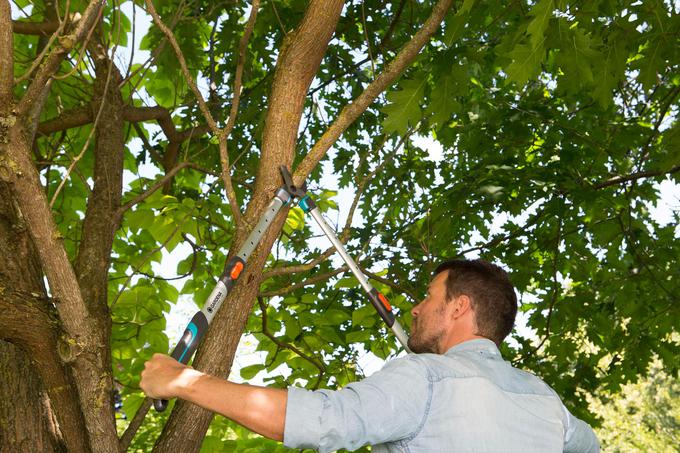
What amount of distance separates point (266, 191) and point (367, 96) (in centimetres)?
57

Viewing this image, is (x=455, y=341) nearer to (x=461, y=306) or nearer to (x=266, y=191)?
(x=461, y=306)

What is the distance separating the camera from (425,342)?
2451mm

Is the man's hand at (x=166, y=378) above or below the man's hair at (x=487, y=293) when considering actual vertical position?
below

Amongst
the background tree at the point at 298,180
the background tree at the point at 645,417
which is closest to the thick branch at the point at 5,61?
the background tree at the point at 298,180

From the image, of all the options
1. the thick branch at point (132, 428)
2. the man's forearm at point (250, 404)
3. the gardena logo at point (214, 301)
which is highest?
the gardena logo at point (214, 301)

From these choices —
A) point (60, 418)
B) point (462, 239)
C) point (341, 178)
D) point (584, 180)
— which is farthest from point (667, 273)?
point (60, 418)

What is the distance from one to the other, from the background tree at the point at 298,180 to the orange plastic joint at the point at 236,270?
101mm

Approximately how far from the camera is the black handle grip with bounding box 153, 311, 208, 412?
7.53ft

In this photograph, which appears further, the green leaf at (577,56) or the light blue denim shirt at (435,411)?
the green leaf at (577,56)

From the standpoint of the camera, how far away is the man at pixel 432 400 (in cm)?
178

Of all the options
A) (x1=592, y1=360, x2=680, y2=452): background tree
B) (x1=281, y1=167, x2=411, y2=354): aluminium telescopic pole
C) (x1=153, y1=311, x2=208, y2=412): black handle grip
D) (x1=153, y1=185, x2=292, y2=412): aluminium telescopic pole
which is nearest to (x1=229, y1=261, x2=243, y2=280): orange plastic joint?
(x1=153, y1=185, x2=292, y2=412): aluminium telescopic pole

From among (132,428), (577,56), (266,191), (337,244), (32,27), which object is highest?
(32,27)

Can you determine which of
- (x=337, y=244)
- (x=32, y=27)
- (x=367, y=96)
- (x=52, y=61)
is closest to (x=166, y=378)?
(x=337, y=244)

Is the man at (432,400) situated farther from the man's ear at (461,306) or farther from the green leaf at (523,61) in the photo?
the green leaf at (523,61)
